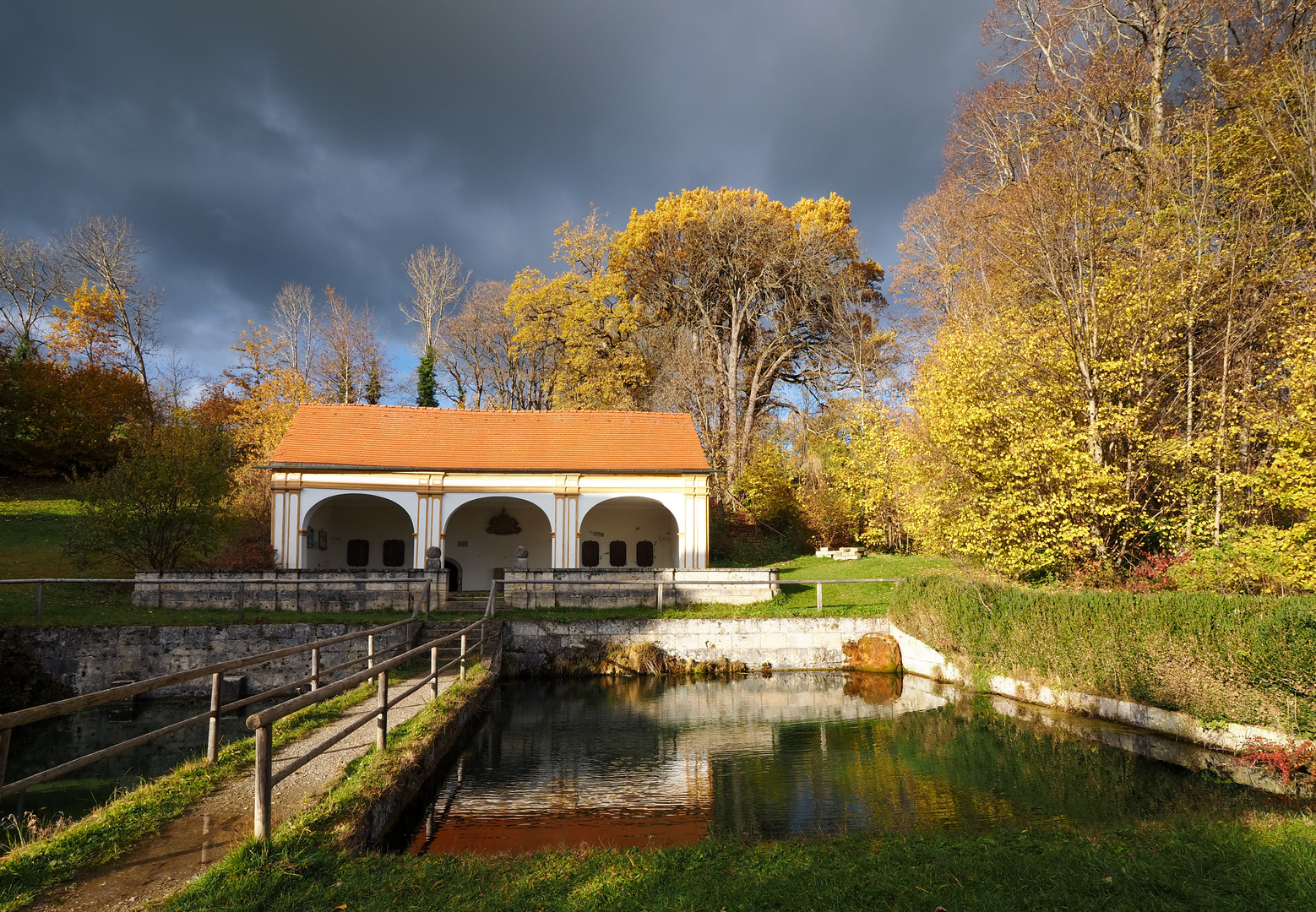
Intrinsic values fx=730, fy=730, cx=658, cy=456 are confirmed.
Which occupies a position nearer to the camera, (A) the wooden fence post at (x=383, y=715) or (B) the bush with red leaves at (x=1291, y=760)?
(A) the wooden fence post at (x=383, y=715)

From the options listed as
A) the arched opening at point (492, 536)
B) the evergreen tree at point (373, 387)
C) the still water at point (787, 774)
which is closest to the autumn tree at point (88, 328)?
the evergreen tree at point (373, 387)

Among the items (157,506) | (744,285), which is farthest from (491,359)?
(157,506)

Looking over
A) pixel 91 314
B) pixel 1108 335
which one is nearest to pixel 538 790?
pixel 1108 335

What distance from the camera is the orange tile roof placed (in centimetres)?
2438

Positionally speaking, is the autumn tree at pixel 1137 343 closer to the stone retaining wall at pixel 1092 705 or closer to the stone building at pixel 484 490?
the stone retaining wall at pixel 1092 705

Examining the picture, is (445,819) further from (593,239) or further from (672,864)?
(593,239)

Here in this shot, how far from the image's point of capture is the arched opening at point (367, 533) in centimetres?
2631

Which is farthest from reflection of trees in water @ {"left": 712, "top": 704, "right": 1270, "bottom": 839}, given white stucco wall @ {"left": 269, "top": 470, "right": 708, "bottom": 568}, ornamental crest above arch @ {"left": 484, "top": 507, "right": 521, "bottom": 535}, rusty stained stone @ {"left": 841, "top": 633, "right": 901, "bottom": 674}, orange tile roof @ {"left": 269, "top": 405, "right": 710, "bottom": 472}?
ornamental crest above arch @ {"left": 484, "top": 507, "right": 521, "bottom": 535}

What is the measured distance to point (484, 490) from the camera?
24453mm

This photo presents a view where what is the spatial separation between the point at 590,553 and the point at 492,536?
3.71 m

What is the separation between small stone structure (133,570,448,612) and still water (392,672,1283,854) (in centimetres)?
617

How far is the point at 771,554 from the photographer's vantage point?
31.6 meters

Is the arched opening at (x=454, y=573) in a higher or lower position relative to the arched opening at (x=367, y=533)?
lower

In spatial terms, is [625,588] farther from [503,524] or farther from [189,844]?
[189,844]
